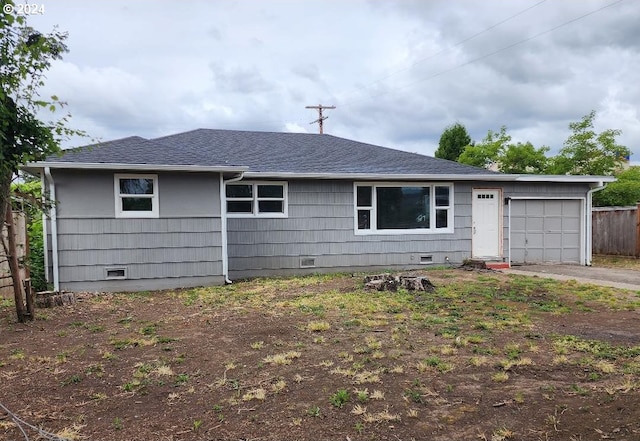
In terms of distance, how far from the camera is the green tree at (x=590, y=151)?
20.7m

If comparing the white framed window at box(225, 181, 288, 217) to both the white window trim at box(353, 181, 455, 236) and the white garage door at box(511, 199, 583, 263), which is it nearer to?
the white window trim at box(353, 181, 455, 236)

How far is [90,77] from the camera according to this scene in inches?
414

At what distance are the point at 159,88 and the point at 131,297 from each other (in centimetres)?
923

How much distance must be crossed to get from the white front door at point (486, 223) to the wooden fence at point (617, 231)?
232 inches

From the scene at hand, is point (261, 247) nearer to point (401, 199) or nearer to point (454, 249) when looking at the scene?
point (401, 199)

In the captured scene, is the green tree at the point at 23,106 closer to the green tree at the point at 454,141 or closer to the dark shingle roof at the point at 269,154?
the dark shingle roof at the point at 269,154

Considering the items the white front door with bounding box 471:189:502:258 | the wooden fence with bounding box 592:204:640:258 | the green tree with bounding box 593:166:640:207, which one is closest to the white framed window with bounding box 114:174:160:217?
the white front door with bounding box 471:189:502:258

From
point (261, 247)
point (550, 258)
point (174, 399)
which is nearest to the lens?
point (174, 399)

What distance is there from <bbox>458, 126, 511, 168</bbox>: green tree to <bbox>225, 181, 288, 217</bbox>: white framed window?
1781 cm

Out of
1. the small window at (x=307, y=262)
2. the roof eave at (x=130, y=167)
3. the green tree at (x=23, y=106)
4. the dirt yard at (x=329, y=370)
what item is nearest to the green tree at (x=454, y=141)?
the small window at (x=307, y=262)

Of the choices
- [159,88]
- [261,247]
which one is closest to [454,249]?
[261,247]

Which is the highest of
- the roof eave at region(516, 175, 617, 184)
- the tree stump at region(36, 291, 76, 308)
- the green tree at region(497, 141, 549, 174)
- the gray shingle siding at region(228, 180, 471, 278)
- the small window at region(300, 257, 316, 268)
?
the green tree at region(497, 141, 549, 174)

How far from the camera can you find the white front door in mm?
12656

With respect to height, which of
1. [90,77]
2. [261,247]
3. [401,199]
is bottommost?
[261,247]
